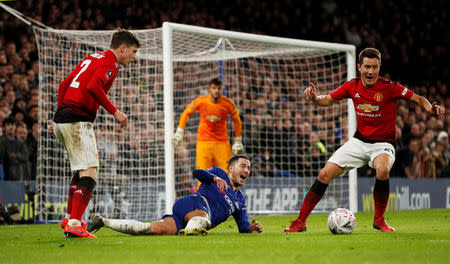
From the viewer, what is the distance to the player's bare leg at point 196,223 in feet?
19.9

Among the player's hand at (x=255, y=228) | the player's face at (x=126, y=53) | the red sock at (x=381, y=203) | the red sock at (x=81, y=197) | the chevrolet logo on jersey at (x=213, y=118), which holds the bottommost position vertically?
the player's hand at (x=255, y=228)

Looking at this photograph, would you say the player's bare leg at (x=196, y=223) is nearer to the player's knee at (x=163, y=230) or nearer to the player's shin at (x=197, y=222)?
the player's shin at (x=197, y=222)

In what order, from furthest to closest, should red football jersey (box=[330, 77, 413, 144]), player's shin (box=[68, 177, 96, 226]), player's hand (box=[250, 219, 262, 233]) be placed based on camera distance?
red football jersey (box=[330, 77, 413, 144]) → player's hand (box=[250, 219, 262, 233]) → player's shin (box=[68, 177, 96, 226])

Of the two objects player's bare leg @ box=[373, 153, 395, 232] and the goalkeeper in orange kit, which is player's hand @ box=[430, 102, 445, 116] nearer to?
player's bare leg @ box=[373, 153, 395, 232]

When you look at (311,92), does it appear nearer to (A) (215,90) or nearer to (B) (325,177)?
(B) (325,177)

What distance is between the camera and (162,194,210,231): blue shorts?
6.38 m

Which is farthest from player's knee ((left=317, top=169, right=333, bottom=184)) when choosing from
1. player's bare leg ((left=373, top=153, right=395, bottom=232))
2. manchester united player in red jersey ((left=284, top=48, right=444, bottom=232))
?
player's bare leg ((left=373, top=153, right=395, bottom=232))

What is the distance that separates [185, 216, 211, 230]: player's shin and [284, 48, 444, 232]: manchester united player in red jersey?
1003mm

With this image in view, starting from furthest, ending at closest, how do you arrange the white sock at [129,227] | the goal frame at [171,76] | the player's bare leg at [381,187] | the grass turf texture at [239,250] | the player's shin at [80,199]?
the goal frame at [171,76] < the player's bare leg at [381,187] < the white sock at [129,227] < the player's shin at [80,199] < the grass turf texture at [239,250]

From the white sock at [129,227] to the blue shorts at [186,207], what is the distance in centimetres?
31

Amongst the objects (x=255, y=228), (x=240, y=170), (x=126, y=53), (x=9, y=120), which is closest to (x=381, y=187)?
(x=255, y=228)

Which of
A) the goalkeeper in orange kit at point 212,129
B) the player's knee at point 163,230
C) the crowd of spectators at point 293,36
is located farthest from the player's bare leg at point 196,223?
the crowd of spectators at point 293,36

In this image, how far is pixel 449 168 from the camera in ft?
56.2

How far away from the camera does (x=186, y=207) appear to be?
6.36 m
